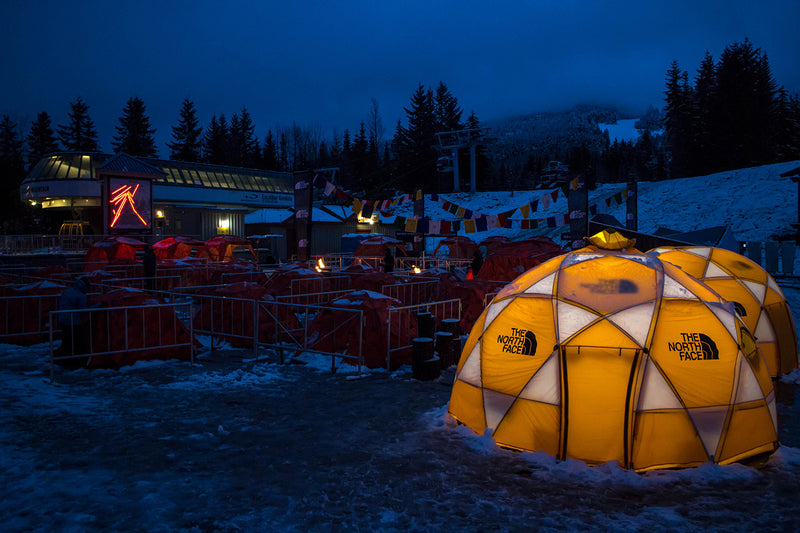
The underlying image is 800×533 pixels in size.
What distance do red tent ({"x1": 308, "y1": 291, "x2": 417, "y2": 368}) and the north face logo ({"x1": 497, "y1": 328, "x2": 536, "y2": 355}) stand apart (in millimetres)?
3790

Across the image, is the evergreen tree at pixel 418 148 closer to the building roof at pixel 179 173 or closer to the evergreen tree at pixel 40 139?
the building roof at pixel 179 173

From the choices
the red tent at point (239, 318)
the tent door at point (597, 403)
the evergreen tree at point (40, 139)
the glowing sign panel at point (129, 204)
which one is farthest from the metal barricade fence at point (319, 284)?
the evergreen tree at point (40, 139)

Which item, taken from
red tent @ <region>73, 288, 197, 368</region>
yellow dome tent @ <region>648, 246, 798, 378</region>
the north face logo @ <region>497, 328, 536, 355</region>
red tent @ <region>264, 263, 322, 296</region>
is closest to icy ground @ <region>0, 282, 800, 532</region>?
the north face logo @ <region>497, 328, 536, 355</region>

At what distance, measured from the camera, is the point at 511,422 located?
21.6 ft

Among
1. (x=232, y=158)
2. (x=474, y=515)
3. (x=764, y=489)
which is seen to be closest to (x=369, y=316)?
(x=474, y=515)

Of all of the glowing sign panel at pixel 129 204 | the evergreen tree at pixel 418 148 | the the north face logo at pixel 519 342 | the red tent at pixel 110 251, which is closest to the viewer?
the the north face logo at pixel 519 342

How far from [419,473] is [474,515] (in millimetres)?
1018

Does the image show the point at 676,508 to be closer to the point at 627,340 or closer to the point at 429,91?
the point at 627,340

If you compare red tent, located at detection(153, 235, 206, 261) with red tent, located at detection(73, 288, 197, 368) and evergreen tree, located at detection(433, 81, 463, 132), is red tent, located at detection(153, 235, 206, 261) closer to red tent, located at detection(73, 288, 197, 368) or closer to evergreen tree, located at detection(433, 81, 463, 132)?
red tent, located at detection(73, 288, 197, 368)

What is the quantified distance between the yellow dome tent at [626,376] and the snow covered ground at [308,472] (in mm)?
275

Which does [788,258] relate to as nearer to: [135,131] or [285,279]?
[285,279]

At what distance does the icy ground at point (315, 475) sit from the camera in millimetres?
4750

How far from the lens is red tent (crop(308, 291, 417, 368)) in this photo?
413 inches

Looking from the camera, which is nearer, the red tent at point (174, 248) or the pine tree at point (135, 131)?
the red tent at point (174, 248)
